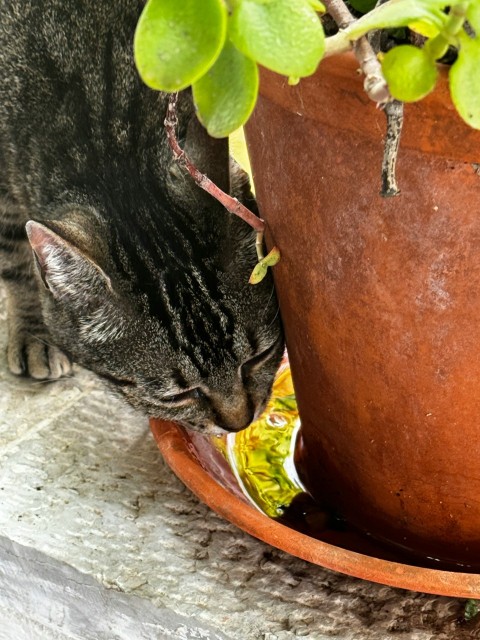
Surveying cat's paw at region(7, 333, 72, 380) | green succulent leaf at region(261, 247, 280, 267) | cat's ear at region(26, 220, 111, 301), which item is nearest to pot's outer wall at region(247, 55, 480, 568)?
green succulent leaf at region(261, 247, 280, 267)

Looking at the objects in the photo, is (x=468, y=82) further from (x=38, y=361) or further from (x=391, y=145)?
(x=38, y=361)

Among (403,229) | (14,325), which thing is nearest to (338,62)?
(403,229)

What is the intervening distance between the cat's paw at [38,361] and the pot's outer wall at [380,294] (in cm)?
58

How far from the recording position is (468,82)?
579mm

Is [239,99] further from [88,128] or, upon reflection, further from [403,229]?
[88,128]

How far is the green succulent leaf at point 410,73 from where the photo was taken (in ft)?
1.94

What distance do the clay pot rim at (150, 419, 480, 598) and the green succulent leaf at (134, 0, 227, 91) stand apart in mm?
574

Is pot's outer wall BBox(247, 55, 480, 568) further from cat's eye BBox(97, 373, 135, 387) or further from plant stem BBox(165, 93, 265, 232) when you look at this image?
cat's eye BBox(97, 373, 135, 387)

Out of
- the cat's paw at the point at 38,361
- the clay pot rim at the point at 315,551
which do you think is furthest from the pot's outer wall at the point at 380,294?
the cat's paw at the point at 38,361

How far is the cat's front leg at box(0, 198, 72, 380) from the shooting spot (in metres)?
1.50

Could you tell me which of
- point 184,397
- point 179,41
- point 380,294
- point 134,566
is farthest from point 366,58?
point 134,566

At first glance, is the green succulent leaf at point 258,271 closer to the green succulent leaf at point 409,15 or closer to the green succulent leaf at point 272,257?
the green succulent leaf at point 272,257

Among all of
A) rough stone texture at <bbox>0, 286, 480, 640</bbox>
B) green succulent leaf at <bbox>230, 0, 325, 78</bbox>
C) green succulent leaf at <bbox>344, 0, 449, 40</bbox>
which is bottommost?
rough stone texture at <bbox>0, 286, 480, 640</bbox>

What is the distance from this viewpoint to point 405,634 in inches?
38.7
